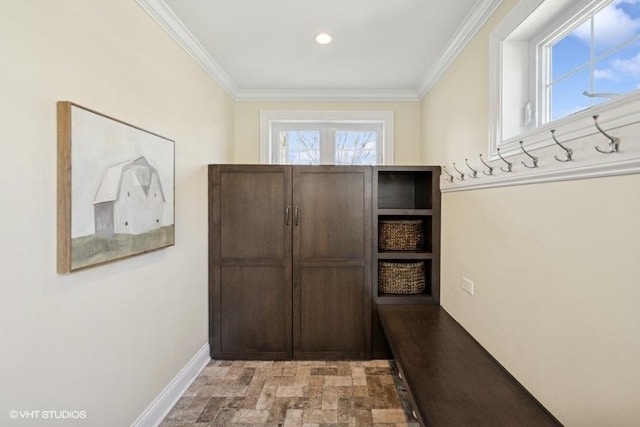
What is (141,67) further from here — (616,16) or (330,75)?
(616,16)

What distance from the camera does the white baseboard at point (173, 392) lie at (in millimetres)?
1772

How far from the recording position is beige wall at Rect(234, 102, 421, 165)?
10.5 feet

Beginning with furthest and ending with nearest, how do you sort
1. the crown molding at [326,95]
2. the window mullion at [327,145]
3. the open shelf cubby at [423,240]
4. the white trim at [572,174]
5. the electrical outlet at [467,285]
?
the window mullion at [327,145]
the crown molding at [326,95]
the open shelf cubby at [423,240]
the electrical outlet at [467,285]
the white trim at [572,174]

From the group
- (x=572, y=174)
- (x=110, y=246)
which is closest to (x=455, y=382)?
(x=572, y=174)

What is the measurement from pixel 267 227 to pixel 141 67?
55.5 inches

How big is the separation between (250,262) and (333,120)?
1.66m

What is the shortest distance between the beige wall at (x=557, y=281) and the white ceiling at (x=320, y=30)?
0.97ft

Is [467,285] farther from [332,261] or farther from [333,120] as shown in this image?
[333,120]

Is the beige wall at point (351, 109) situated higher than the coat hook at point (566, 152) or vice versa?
the beige wall at point (351, 109)

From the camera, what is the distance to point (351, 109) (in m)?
3.20

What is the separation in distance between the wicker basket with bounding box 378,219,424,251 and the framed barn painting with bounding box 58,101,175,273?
1737 millimetres

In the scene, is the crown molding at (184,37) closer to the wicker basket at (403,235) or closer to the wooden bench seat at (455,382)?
the wicker basket at (403,235)

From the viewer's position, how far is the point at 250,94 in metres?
3.15

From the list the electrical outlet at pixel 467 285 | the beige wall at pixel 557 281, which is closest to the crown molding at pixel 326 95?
the beige wall at pixel 557 281
